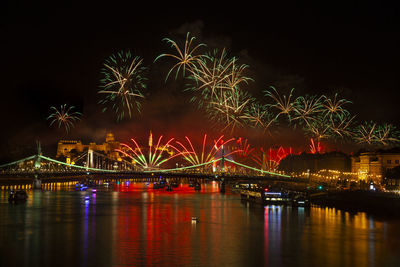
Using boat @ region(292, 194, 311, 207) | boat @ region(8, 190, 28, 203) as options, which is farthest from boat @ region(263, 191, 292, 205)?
boat @ region(8, 190, 28, 203)

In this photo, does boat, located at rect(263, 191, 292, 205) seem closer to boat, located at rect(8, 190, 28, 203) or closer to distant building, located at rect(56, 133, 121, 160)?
boat, located at rect(8, 190, 28, 203)

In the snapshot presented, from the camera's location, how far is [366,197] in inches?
2207

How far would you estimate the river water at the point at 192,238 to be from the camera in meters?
26.8

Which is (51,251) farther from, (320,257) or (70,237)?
(320,257)

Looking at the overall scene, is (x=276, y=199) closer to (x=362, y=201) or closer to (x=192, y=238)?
(x=362, y=201)

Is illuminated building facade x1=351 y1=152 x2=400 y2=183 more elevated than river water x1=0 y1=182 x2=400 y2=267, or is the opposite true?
illuminated building facade x1=351 y1=152 x2=400 y2=183

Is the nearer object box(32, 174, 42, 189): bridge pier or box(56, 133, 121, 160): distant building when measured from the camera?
box(32, 174, 42, 189): bridge pier

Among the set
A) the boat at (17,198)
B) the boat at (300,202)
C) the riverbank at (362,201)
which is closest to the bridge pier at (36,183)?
the boat at (17,198)

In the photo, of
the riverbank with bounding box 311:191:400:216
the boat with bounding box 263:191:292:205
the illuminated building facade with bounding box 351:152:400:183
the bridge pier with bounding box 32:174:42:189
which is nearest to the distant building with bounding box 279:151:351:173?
the illuminated building facade with bounding box 351:152:400:183

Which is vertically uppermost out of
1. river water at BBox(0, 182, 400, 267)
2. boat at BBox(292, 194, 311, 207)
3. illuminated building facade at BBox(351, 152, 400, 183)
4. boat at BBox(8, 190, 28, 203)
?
illuminated building facade at BBox(351, 152, 400, 183)

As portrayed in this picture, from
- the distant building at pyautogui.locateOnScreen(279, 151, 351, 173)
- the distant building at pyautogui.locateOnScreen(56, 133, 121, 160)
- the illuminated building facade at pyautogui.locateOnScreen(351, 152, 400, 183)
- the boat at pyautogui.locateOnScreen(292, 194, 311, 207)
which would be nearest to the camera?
the boat at pyautogui.locateOnScreen(292, 194, 311, 207)

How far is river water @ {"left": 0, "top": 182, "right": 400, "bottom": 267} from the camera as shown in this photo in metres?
26.8

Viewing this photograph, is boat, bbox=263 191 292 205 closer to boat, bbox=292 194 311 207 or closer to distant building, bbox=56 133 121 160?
boat, bbox=292 194 311 207

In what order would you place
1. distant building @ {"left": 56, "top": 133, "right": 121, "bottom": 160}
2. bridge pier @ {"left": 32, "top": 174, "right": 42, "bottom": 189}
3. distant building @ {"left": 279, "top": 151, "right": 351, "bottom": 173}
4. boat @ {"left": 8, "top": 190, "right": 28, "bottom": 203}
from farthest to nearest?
distant building @ {"left": 56, "top": 133, "right": 121, "bottom": 160} → distant building @ {"left": 279, "top": 151, "right": 351, "bottom": 173} → bridge pier @ {"left": 32, "top": 174, "right": 42, "bottom": 189} → boat @ {"left": 8, "top": 190, "right": 28, "bottom": 203}
